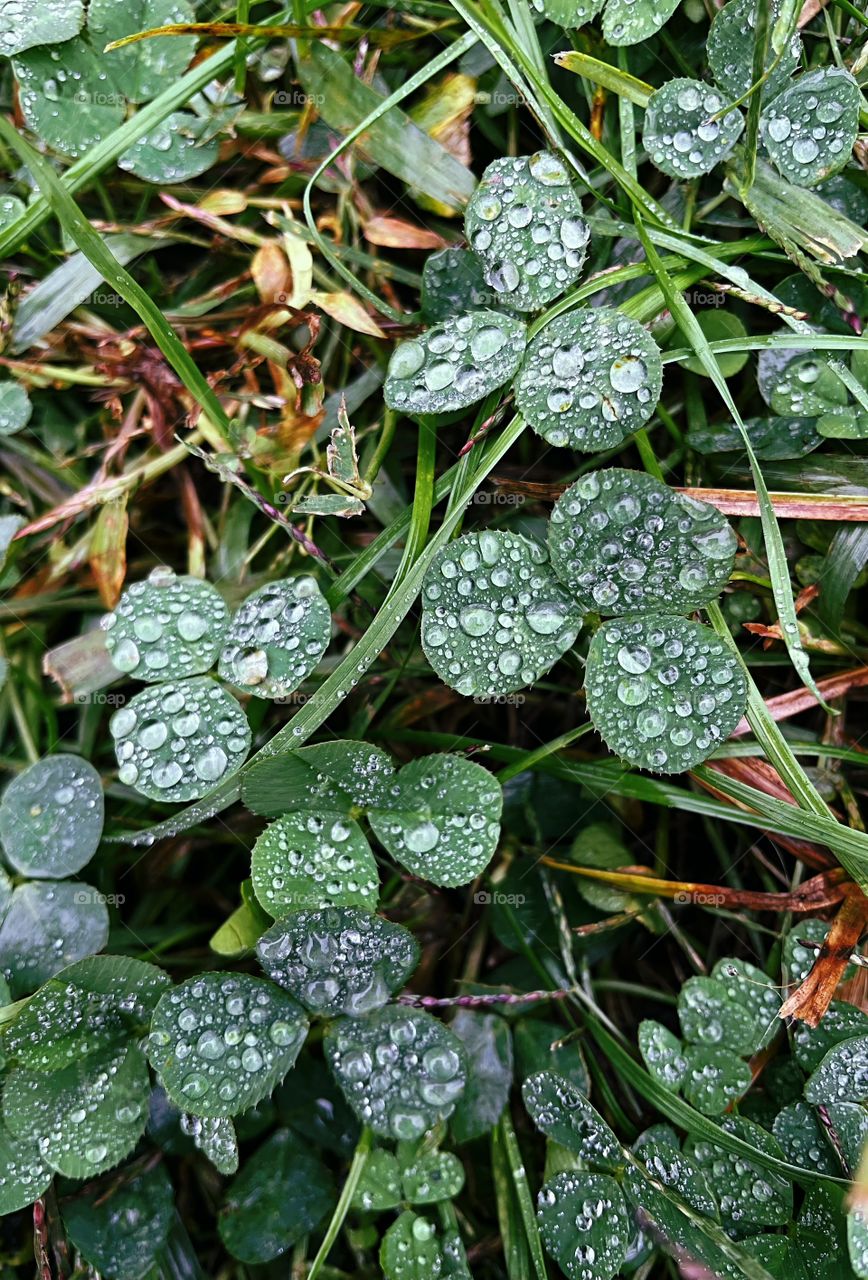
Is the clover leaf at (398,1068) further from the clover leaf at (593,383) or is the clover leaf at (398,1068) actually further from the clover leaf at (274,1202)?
the clover leaf at (593,383)

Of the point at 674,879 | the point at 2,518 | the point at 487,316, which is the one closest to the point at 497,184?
the point at 487,316

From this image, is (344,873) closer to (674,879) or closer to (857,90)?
(674,879)

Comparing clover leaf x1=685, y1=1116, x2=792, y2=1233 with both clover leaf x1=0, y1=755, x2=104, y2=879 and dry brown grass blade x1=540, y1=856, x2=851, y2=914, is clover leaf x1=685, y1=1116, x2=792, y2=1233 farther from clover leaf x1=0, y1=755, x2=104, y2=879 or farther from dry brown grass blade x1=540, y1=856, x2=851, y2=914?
clover leaf x1=0, y1=755, x2=104, y2=879

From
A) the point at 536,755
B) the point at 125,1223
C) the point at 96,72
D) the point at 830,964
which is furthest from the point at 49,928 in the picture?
the point at 96,72

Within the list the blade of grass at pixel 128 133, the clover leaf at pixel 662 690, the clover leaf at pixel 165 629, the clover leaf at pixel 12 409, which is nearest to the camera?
the clover leaf at pixel 662 690

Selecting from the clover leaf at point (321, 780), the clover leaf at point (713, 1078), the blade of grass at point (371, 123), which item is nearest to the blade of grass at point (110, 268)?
the blade of grass at point (371, 123)

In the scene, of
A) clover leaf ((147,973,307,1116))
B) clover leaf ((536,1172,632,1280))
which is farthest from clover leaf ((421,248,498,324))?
clover leaf ((536,1172,632,1280))
